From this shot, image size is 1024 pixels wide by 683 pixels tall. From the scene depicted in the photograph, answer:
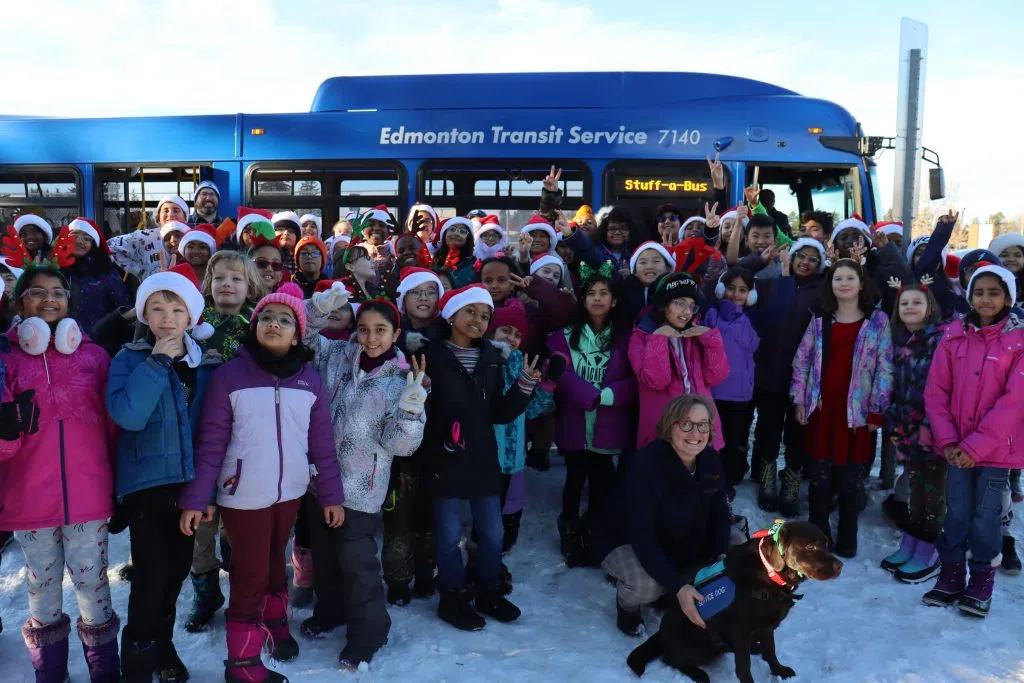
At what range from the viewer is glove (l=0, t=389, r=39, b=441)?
2676 millimetres

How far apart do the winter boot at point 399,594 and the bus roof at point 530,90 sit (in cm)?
613

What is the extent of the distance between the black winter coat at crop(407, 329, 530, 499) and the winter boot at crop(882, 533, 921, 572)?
2414 mm

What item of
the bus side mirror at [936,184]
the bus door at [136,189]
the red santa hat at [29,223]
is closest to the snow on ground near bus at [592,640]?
the red santa hat at [29,223]

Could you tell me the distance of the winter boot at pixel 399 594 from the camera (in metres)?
3.88

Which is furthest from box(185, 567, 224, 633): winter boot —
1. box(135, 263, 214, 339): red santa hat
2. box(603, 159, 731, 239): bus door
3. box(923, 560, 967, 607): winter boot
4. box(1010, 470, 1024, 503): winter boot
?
box(603, 159, 731, 239): bus door

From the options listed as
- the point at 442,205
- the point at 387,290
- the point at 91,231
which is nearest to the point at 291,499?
the point at 387,290

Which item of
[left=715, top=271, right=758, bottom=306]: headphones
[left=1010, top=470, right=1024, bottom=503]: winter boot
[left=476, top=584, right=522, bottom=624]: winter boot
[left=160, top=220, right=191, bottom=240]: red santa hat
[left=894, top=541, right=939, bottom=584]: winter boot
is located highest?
[left=160, top=220, right=191, bottom=240]: red santa hat

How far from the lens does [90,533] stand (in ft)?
9.64

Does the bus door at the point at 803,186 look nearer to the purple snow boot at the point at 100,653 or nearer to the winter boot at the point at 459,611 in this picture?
the winter boot at the point at 459,611

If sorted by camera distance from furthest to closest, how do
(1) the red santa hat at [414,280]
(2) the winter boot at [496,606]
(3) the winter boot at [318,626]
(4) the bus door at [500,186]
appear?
(4) the bus door at [500,186] < (1) the red santa hat at [414,280] < (2) the winter boot at [496,606] < (3) the winter boot at [318,626]

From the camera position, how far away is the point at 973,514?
3932 mm

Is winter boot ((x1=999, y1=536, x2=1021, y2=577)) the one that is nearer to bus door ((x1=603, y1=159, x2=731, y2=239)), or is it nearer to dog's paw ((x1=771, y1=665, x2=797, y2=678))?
dog's paw ((x1=771, y1=665, x2=797, y2=678))

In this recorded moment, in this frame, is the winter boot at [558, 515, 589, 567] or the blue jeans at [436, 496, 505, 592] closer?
the blue jeans at [436, 496, 505, 592]

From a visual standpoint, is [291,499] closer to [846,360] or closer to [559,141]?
[846,360]
